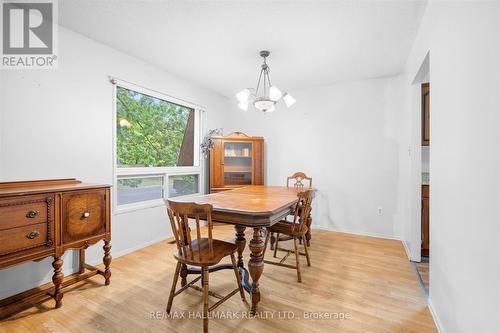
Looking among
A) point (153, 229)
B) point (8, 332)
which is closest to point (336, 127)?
point (153, 229)

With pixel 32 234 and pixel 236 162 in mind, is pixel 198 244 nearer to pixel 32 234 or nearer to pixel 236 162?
pixel 32 234

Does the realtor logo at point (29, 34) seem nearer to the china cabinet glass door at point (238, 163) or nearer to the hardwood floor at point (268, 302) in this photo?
the hardwood floor at point (268, 302)

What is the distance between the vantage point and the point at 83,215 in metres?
2.10

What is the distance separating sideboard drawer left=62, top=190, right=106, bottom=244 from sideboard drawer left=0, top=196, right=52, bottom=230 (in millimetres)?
134

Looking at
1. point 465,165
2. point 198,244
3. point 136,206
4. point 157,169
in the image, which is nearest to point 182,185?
point 157,169

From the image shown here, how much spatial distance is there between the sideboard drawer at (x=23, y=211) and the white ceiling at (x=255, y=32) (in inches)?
67.2

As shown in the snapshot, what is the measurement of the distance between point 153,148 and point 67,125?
3.92 ft

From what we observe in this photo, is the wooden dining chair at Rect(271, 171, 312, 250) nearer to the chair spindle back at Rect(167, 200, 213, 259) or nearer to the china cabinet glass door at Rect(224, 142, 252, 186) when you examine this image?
the china cabinet glass door at Rect(224, 142, 252, 186)

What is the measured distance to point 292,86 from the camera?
13.9 ft

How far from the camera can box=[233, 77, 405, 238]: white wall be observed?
3715 millimetres

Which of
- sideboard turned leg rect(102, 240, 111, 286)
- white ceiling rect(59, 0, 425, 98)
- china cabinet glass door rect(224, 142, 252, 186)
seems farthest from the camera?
Result: china cabinet glass door rect(224, 142, 252, 186)

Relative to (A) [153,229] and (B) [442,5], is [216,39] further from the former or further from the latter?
(A) [153,229]

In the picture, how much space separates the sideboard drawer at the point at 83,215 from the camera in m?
1.99

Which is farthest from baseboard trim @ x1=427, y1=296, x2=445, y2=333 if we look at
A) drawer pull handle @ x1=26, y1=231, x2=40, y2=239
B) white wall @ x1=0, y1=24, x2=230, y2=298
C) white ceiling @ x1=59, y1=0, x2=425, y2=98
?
white wall @ x1=0, y1=24, x2=230, y2=298
